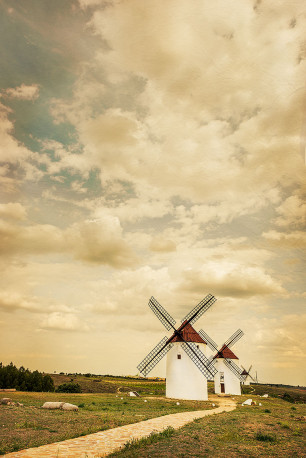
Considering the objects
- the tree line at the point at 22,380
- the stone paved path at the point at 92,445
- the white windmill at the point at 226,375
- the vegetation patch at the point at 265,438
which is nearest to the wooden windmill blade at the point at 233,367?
the white windmill at the point at 226,375

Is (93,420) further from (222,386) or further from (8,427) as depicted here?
(222,386)

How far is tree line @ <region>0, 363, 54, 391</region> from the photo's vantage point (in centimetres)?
3295

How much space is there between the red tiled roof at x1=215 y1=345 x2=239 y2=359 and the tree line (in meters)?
21.4

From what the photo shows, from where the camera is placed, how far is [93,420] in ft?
44.0

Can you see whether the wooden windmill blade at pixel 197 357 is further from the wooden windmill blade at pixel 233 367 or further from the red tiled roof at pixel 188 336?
the wooden windmill blade at pixel 233 367

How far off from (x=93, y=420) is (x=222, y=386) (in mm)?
32859

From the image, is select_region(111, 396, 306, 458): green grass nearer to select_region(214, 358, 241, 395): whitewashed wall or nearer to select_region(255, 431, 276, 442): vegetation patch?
select_region(255, 431, 276, 442): vegetation patch

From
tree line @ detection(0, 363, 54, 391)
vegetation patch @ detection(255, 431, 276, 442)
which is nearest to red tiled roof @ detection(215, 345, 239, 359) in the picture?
tree line @ detection(0, 363, 54, 391)

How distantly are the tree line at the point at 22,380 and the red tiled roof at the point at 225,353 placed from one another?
21.4 m

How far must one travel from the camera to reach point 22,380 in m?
34.3

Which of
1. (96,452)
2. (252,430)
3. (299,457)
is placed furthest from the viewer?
(252,430)

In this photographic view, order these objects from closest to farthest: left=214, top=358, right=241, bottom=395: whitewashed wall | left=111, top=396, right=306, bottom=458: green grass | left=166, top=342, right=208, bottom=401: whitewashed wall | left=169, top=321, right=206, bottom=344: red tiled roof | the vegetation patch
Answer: left=111, top=396, right=306, bottom=458: green grass, the vegetation patch, left=166, top=342, right=208, bottom=401: whitewashed wall, left=169, top=321, right=206, bottom=344: red tiled roof, left=214, top=358, right=241, bottom=395: whitewashed wall

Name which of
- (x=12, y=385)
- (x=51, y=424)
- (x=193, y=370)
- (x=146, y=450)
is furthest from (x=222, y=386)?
(x=146, y=450)

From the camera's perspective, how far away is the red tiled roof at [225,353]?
42.4m
